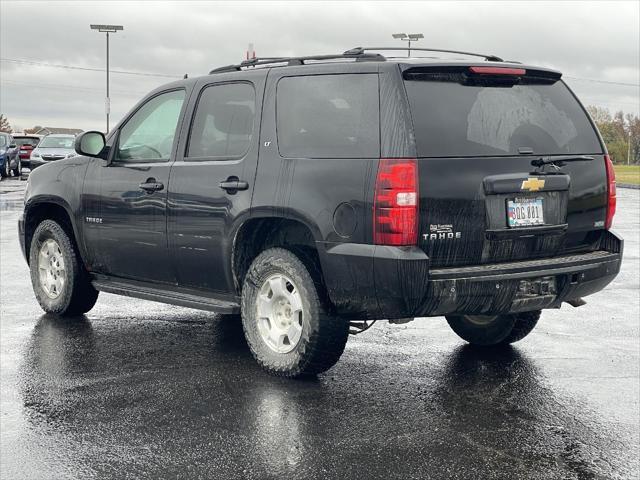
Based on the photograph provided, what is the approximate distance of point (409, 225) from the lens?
509 cm

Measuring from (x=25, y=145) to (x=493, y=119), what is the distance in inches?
1637

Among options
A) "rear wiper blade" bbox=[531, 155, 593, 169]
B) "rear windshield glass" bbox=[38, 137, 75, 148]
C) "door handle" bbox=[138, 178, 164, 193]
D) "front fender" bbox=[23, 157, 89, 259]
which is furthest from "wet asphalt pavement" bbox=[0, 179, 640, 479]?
"rear windshield glass" bbox=[38, 137, 75, 148]

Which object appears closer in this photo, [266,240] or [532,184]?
[532,184]

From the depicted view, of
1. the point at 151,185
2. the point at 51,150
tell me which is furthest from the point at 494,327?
the point at 51,150

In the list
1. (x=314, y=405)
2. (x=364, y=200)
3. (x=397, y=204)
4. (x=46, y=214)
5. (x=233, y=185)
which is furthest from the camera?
(x=46, y=214)

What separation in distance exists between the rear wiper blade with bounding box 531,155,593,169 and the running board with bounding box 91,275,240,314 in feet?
7.11

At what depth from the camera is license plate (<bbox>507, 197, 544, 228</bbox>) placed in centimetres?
538

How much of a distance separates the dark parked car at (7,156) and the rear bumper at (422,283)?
3341cm

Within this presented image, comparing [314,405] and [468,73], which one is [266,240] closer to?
[314,405]

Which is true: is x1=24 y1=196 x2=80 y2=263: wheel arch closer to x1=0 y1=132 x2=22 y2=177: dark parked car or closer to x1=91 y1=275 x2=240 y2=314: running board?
x1=91 y1=275 x2=240 y2=314: running board

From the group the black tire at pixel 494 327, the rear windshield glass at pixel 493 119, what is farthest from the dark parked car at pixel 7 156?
the rear windshield glass at pixel 493 119

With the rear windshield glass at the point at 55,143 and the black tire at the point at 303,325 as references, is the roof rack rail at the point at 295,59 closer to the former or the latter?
the black tire at the point at 303,325

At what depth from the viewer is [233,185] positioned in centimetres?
598

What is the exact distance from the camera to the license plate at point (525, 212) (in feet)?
17.6
